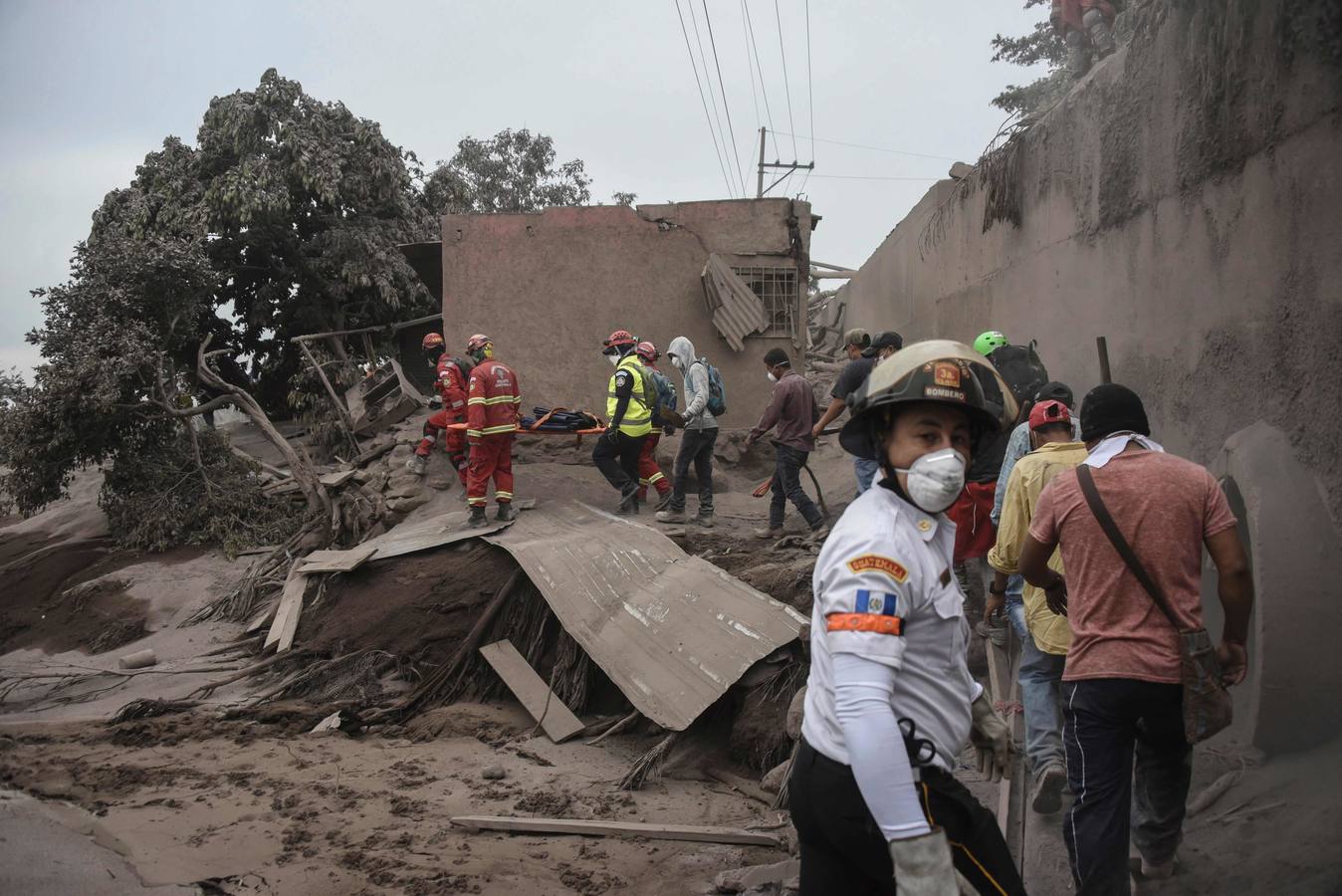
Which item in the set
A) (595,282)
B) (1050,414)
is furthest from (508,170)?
(1050,414)

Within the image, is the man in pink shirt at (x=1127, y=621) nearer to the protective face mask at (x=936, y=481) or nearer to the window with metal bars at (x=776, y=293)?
the protective face mask at (x=936, y=481)

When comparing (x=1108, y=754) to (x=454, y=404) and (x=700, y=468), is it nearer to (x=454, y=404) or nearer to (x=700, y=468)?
(x=700, y=468)

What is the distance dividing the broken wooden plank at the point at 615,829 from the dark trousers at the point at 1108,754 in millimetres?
1974

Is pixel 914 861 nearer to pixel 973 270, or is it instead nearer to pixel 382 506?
pixel 973 270

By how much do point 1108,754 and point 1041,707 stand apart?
1383 millimetres

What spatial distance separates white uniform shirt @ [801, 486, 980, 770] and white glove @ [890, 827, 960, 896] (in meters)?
0.21

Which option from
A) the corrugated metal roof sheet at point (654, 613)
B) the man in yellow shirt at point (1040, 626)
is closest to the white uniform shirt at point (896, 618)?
the man in yellow shirt at point (1040, 626)

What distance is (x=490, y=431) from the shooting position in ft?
30.5

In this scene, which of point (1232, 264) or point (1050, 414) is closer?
point (1050, 414)

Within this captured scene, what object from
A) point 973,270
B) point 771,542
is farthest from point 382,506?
point 973,270

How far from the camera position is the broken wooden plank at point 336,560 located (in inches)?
354

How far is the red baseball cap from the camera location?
177 inches

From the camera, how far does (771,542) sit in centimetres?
870

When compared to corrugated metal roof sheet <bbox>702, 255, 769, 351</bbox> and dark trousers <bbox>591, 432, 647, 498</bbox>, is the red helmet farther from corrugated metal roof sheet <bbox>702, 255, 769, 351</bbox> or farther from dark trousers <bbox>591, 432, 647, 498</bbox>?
corrugated metal roof sheet <bbox>702, 255, 769, 351</bbox>
